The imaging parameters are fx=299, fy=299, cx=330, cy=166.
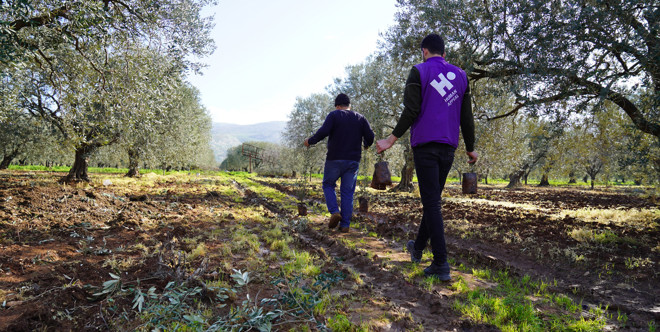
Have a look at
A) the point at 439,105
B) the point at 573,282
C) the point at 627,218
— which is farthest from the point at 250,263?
the point at 627,218

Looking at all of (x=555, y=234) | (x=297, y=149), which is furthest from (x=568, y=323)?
(x=297, y=149)

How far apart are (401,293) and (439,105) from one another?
2193 millimetres

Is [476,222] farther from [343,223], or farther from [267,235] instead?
[267,235]

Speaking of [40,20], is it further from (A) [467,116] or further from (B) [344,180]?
(A) [467,116]

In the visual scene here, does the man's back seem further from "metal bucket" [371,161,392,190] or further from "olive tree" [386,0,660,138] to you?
"olive tree" [386,0,660,138]

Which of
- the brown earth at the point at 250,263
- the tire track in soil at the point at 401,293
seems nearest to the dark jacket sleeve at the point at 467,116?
the brown earth at the point at 250,263

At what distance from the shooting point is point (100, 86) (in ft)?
27.7

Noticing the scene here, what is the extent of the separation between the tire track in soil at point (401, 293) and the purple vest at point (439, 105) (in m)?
1.65

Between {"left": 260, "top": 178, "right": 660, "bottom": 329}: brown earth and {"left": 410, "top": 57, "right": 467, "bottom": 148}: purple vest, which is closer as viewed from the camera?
{"left": 260, "top": 178, "right": 660, "bottom": 329}: brown earth

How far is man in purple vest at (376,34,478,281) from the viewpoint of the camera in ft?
11.6

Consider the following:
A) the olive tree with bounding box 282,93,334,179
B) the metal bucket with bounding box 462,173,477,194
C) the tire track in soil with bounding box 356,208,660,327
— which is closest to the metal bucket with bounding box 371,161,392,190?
the tire track in soil with bounding box 356,208,660,327

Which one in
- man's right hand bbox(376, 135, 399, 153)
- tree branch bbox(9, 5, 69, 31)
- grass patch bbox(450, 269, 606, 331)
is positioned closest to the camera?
grass patch bbox(450, 269, 606, 331)

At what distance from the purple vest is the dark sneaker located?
147 centimetres

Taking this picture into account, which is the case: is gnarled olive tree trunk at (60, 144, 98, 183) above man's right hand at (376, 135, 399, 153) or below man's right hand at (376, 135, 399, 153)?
below
